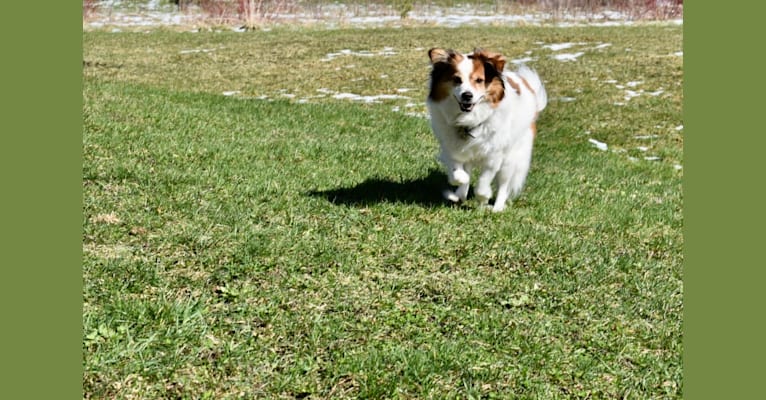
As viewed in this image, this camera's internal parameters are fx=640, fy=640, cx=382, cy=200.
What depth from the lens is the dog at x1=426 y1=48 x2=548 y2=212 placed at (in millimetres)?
6246

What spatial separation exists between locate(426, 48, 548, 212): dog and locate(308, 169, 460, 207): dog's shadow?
328 mm

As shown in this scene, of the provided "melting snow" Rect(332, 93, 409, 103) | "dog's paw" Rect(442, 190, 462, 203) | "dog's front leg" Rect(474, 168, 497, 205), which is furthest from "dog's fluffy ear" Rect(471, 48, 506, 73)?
"melting snow" Rect(332, 93, 409, 103)

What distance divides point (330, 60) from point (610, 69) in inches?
369

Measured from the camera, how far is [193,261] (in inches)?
→ 191

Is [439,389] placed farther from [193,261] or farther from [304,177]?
[304,177]

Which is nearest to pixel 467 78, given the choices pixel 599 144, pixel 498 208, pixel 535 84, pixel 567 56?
pixel 498 208

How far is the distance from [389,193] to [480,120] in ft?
4.51

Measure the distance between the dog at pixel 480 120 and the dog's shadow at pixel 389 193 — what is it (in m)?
0.33

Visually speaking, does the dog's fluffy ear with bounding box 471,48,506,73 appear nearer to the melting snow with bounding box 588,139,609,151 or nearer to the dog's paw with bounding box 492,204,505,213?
the dog's paw with bounding box 492,204,505,213

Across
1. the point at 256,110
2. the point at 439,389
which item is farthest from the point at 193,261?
the point at 256,110

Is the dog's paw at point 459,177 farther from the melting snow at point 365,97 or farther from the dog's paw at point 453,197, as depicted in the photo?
the melting snow at point 365,97

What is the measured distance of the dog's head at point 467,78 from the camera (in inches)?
243

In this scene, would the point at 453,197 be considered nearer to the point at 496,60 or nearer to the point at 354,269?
the point at 496,60

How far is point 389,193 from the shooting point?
23.5 feet
